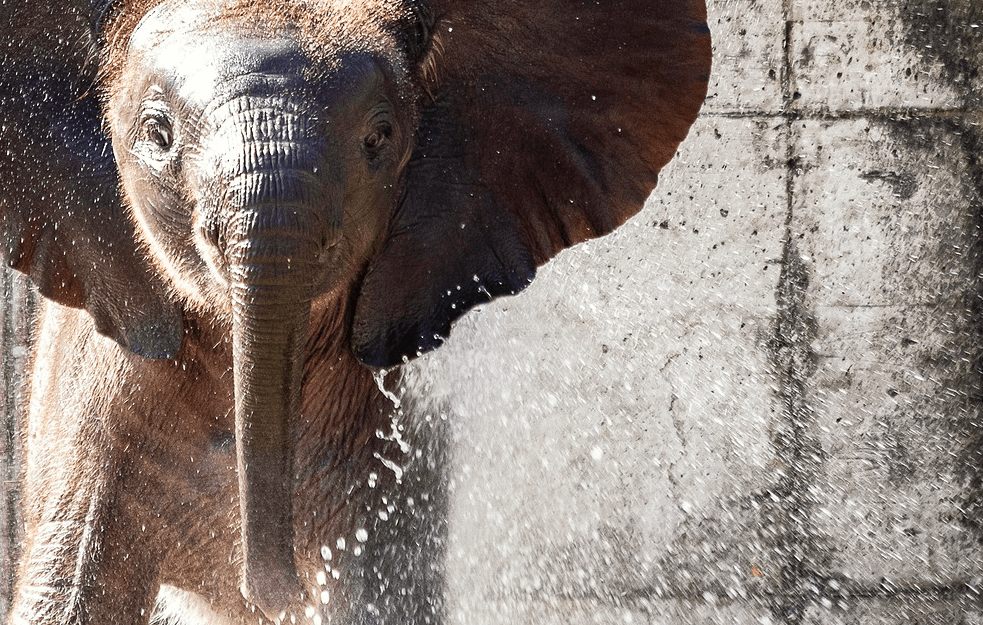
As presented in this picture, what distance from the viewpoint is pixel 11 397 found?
3396 millimetres

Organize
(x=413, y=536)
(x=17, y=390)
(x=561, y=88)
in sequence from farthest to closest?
(x=17, y=390) → (x=413, y=536) → (x=561, y=88)

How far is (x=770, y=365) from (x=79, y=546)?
1.80 metres

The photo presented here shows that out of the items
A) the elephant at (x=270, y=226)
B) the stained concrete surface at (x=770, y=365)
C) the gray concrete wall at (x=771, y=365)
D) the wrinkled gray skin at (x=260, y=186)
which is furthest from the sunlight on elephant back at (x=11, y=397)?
the wrinkled gray skin at (x=260, y=186)

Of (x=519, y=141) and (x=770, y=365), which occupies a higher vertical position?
(x=519, y=141)

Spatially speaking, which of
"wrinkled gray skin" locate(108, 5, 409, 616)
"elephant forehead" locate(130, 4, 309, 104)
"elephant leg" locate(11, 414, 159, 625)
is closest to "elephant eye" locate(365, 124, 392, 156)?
"wrinkled gray skin" locate(108, 5, 409, 616)

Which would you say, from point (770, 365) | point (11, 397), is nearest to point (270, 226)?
point (770, 365)

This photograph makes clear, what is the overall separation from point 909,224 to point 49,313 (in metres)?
2.12

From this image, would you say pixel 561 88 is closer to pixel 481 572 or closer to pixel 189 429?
pixel 189 429

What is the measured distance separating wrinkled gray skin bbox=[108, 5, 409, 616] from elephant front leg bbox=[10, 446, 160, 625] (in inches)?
19.6

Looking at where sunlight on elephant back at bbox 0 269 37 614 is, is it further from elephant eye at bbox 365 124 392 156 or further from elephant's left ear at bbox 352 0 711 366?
elephant eye at bbox 365 124 392 156

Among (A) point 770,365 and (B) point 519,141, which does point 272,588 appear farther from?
(A) point 770,365

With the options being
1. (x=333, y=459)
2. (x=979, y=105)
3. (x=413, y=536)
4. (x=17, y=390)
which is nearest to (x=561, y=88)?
(x=333, y=459)

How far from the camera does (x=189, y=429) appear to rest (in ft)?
7.32

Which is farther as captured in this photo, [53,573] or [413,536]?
[413,536]
